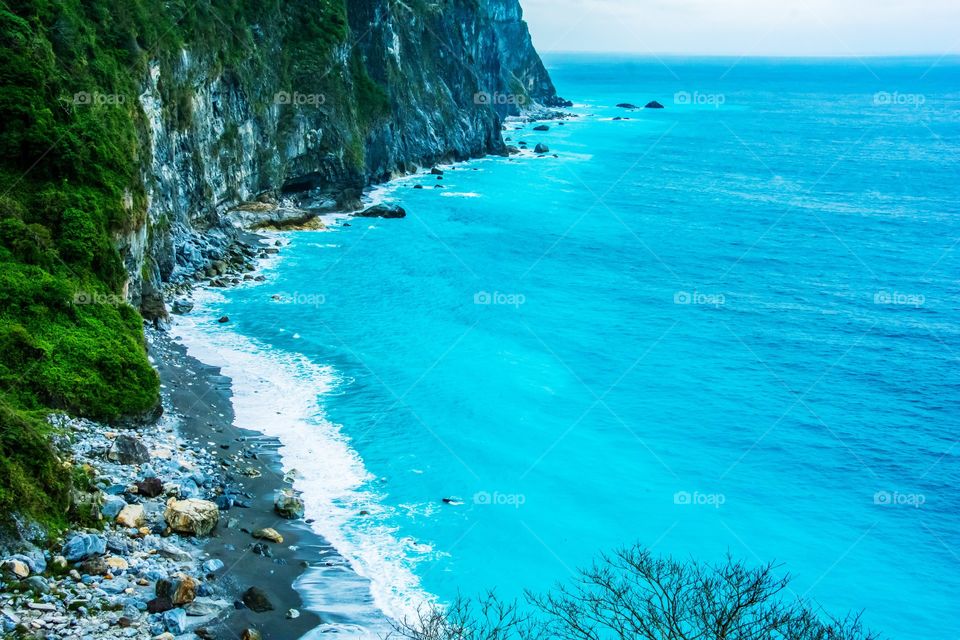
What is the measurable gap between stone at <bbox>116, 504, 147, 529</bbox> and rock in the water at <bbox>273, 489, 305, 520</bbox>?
5.51m

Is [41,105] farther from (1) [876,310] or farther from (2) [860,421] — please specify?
(1) [876,310]

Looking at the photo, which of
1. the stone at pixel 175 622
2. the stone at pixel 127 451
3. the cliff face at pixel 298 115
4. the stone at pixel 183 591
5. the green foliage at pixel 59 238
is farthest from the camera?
the cliff face at pixel 298 115

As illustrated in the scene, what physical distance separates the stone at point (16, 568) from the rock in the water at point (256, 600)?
6.36m

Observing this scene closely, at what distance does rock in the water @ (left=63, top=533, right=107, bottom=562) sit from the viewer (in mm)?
23167

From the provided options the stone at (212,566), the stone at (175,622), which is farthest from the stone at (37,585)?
the stone at (212,566)

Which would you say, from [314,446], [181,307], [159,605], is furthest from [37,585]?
[181,307]

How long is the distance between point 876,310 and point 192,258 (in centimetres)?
5037

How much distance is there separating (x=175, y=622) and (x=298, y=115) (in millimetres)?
64418

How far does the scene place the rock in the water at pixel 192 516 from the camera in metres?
27.3

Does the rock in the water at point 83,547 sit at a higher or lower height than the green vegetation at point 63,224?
lower

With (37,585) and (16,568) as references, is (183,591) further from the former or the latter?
(16,568)

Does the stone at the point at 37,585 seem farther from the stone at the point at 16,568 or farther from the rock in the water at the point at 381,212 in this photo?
the rock in the water at the point at 381,212

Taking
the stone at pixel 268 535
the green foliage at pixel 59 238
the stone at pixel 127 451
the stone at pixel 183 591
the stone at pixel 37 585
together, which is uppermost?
the green foliage at pixel 59 238

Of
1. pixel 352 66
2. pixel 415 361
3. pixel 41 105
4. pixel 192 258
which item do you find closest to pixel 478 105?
pixel 352 66
